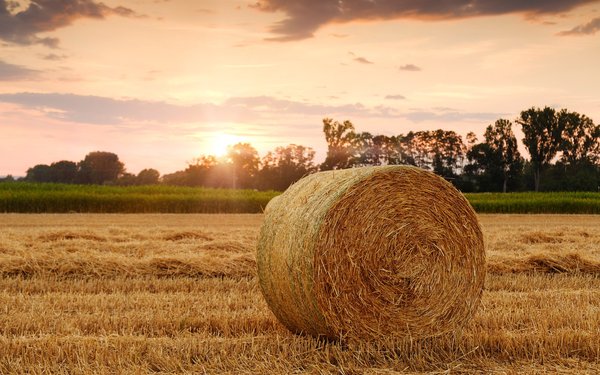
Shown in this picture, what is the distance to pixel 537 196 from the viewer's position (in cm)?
3647

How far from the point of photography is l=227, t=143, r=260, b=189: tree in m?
59.7

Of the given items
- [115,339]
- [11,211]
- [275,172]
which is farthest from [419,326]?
[275,172]

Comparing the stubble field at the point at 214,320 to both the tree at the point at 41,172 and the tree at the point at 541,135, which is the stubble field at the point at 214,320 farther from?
the tree at the point at 541,135

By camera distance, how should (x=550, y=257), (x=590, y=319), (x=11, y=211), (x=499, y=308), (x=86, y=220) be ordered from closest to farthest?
(x=590, y=319), (x=499, y=308), (x=550, y=257), (x=86, y=220), (x=11, y=211)

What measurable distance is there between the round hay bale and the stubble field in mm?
228

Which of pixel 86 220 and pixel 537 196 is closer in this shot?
pixel 86 220

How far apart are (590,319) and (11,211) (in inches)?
1004

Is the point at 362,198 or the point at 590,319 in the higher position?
the point at 362,198

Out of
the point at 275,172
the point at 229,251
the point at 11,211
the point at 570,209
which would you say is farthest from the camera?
the point at 275,172

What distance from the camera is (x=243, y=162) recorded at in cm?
6550

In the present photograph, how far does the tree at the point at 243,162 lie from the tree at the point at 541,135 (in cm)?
2811

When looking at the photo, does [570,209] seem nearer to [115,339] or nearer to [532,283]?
[532,283]

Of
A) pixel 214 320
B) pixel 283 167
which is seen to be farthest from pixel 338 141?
pixel 214 320

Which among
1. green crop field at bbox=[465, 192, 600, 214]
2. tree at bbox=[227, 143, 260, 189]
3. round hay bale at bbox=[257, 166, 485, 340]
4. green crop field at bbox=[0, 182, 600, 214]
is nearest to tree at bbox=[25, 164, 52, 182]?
tree at bbox=[227, 143, 260, 189]
